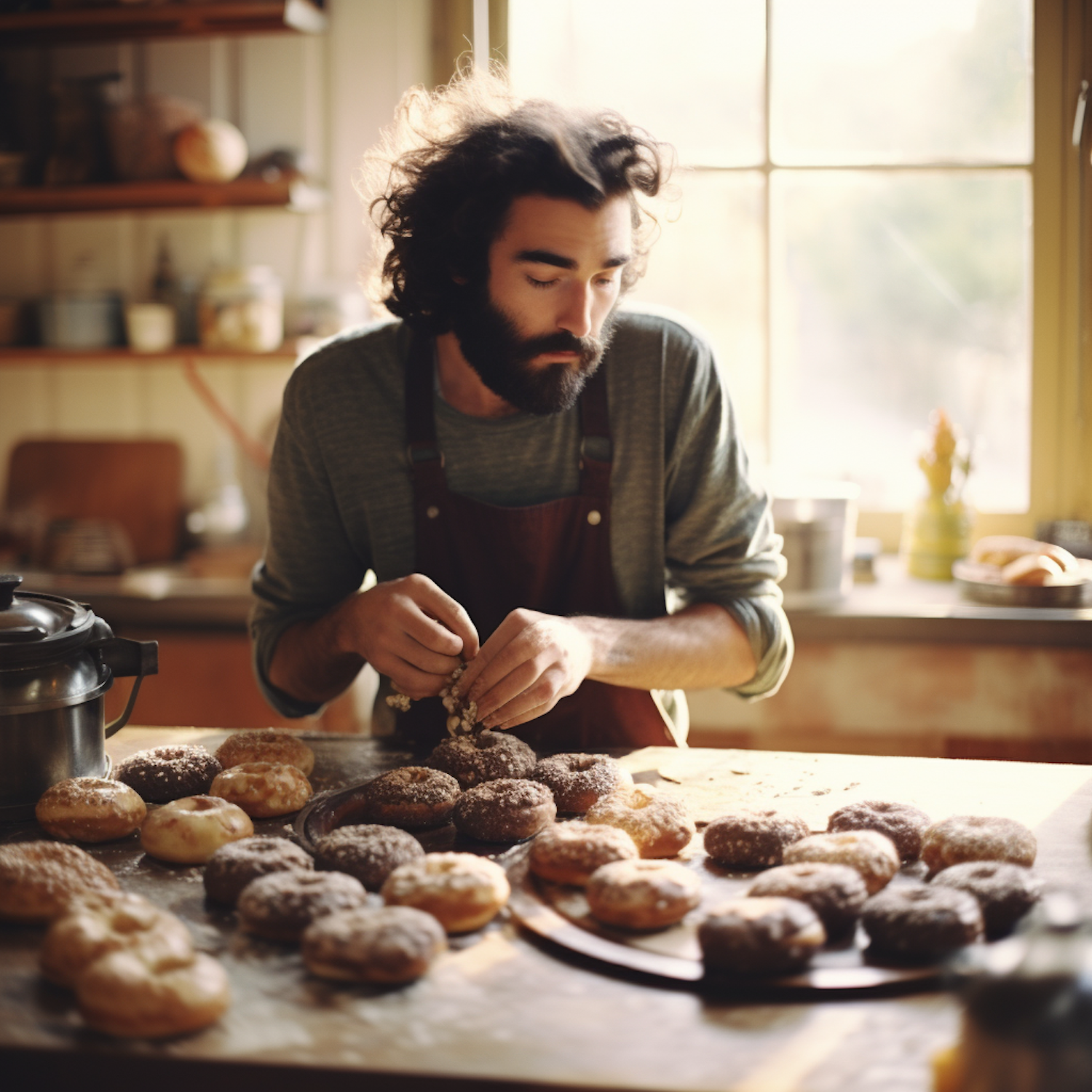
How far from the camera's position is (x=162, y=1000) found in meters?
1.01

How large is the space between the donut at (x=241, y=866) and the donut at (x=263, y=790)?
0.64ft

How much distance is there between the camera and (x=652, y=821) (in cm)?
141

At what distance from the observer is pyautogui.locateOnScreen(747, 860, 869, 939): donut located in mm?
1184

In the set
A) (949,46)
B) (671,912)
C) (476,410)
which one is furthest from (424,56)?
(671,912)

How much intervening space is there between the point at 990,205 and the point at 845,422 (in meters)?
0.69

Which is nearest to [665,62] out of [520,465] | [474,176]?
[474,176]

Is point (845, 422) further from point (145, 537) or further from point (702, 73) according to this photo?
point (145, 537)

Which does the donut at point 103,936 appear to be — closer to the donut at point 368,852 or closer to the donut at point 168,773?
the donut at point 368,852

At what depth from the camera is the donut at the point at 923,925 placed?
1.12 m

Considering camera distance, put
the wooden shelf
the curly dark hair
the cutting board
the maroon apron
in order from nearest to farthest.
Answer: the curly dark hair
the maroon apron
the wooden shelf
the cutting board

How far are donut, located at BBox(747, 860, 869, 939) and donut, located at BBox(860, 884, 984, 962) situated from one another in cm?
2

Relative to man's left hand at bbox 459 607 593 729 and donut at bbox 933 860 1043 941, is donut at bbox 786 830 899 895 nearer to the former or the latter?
donut at bbox 933 860 1043 941

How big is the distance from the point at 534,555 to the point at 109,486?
2007mm

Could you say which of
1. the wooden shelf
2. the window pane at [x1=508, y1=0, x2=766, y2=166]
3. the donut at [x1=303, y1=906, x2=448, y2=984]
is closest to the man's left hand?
the donut at [x1=303, y1=906, x2=448, y2=984]
